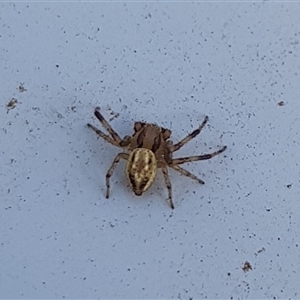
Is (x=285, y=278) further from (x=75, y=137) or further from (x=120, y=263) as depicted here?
(x=75, y=137)

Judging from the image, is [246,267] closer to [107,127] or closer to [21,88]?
[107,127]

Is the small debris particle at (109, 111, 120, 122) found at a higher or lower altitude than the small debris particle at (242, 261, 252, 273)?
higher

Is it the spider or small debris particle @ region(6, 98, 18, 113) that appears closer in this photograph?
the spider

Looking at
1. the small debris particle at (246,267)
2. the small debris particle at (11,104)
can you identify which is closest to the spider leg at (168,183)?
the small debris particle at (246,267)

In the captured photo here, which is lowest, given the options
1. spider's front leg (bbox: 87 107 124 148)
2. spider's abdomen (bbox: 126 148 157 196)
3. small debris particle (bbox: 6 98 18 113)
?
spider's abdomen (bbox: 126 148 157 196)

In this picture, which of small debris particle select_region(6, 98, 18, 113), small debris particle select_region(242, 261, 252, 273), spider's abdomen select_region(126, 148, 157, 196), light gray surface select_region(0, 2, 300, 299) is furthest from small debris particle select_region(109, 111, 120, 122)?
small debris particle select_region(242, 261, 252, 273)

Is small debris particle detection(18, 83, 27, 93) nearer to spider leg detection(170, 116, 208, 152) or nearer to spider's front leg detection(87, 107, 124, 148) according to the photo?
spider's front leg detection(87, 107, 124, 148)
